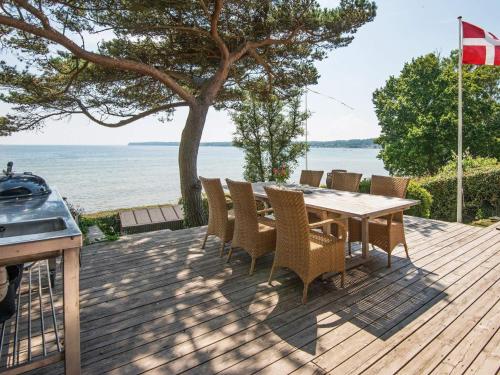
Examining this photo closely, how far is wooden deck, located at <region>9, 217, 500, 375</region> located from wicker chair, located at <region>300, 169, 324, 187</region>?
70.4 inches

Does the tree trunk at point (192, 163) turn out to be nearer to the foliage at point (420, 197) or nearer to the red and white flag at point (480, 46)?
the foliage at point (420, 197)

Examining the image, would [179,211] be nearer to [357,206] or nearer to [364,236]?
[364,236]

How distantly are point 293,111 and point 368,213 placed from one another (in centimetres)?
A: 995

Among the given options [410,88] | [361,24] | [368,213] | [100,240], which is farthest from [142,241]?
[410,88]

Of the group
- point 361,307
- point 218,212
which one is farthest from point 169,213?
point 361,307

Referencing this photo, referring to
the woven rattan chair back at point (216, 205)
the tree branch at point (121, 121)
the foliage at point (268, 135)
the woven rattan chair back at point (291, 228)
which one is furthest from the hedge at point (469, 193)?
the tree branch at point (121, 121)

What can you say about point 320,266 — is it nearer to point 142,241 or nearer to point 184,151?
point 142,241

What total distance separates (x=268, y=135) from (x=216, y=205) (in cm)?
913

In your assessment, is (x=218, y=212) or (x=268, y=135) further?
(x=268, y=135)

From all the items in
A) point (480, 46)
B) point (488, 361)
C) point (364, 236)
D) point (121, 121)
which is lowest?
point (488, 361)

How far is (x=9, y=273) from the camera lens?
1834 mm

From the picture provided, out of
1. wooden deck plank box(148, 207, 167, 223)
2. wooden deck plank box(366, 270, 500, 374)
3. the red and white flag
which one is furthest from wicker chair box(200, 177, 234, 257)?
the red and white flag

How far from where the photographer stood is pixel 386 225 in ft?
11.5

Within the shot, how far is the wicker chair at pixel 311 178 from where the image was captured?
5.34 m
